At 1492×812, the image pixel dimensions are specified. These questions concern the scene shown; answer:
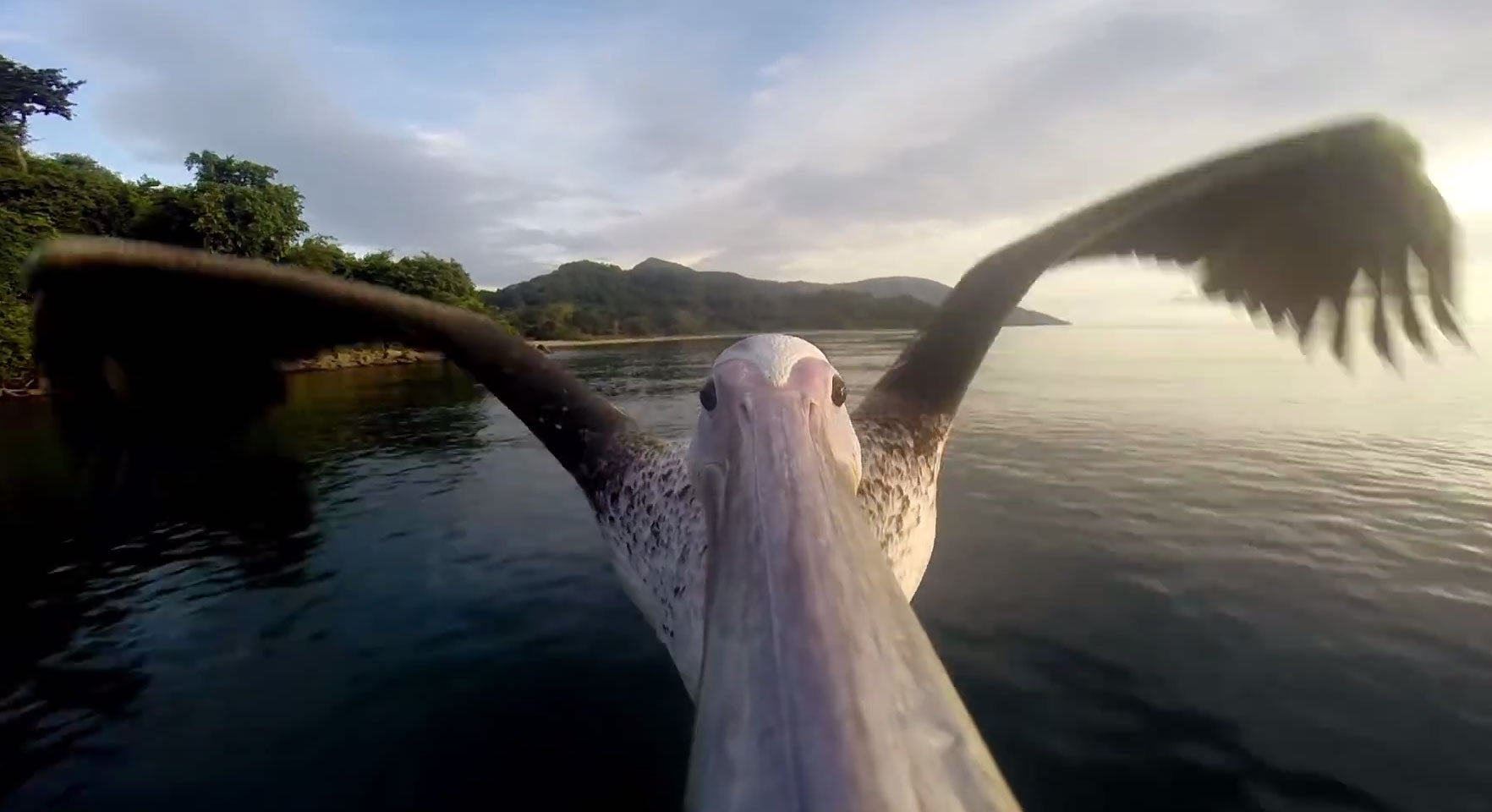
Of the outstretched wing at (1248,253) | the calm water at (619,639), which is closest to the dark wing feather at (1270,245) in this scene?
the outstretched wing at (1248,253)

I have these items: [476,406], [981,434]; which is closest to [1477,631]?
[981,434]

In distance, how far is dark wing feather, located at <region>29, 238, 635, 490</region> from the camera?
13.2ft

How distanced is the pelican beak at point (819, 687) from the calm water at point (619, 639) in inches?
134

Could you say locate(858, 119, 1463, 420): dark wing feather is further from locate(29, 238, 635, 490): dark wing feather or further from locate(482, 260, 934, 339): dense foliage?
locate(482, 260, 934, 339): dense foliage

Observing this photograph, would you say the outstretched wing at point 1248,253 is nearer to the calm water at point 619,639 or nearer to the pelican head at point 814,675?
the calm water at point 619,639

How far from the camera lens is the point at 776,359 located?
8.53 feet

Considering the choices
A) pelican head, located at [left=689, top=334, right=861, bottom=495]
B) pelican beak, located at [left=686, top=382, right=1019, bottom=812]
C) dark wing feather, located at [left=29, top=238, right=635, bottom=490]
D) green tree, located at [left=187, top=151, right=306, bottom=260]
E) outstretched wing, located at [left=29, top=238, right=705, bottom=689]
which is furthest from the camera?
green tree, located at [left=187, top=151, right=306, bottom=260]

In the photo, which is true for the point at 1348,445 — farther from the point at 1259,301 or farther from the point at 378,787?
the point at 378,787

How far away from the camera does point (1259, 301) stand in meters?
5.73

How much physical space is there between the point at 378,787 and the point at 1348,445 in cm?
1755

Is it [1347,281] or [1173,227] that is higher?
[1173,227]

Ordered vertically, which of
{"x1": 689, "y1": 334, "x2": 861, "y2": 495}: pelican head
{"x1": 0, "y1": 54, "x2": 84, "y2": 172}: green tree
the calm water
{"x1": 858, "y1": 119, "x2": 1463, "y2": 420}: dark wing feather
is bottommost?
the calm water

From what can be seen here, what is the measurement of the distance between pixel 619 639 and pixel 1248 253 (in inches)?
256

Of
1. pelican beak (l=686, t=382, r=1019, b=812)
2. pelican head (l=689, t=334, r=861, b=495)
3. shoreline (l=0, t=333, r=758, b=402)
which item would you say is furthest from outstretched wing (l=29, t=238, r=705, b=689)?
shoreline (l=0, t=333, r=758, b=402)
